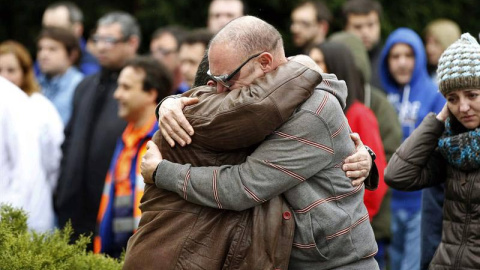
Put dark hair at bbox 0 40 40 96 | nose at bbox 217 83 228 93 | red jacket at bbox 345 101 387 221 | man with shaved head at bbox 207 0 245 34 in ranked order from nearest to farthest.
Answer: nose at bbox 217 83 228 93 → red jacket at bbox 345 101 387 221 → dark hair at bbox 0 40 40 96 → man with shaved head at bbox 207 0 245 34

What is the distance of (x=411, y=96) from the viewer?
326 inches

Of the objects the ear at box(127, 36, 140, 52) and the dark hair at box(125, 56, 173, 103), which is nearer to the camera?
the dark hair at box(125, 56, 173, 103)

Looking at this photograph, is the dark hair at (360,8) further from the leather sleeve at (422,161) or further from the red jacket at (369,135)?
the leather sleeve at (422,161)

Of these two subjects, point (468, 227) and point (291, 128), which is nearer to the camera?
point (291, 128)

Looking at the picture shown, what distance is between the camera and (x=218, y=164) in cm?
402

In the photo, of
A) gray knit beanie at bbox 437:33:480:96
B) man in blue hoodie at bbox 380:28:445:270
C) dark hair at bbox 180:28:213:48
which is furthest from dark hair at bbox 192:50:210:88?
dark hair at bbox 180:28:213:48

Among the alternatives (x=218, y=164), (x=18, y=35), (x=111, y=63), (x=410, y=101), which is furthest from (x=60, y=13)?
(x=218, y=164)

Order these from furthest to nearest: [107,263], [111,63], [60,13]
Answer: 1. [60,13]
2. [111,63]
3. [107,263]

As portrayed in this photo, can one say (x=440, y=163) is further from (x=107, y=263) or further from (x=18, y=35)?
(x=18, y=35)

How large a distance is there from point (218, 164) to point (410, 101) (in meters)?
4.52

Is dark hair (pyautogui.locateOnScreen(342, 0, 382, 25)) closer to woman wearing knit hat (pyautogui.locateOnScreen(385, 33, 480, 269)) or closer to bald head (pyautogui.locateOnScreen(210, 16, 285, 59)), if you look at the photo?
woman wearing knit hat (pyautogui.locateOnScreen(385, 33, 480, 269))

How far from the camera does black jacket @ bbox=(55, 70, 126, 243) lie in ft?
26.1

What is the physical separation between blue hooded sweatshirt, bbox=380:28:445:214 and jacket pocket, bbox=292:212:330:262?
149 inches

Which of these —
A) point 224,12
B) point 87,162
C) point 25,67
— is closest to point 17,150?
point 87,162
